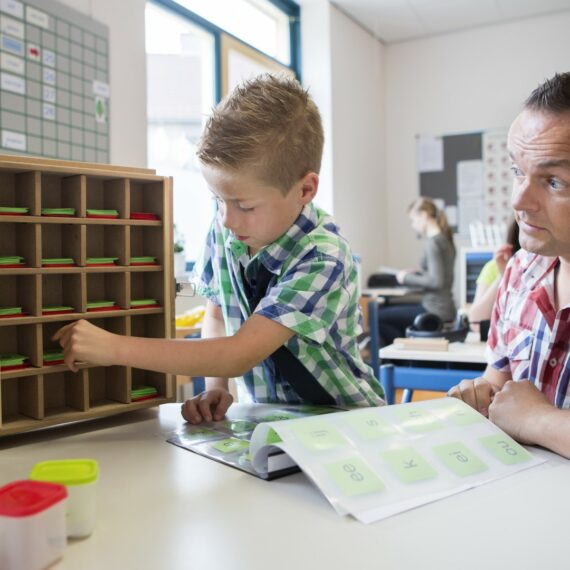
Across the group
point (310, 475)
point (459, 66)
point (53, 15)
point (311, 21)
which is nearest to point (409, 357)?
point (310, 475)

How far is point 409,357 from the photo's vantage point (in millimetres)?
2346

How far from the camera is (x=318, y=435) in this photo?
738 mm

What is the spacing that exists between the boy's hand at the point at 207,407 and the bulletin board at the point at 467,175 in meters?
5.30

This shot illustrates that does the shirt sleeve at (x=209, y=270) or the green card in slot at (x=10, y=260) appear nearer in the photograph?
the green card in slot at (x=10, y=260)

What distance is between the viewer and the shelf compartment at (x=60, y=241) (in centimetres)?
Result: 100

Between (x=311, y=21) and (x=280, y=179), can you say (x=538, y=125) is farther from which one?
(x=311, y=21)

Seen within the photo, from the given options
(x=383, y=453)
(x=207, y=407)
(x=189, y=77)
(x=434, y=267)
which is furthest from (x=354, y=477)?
(x=434, y=267)

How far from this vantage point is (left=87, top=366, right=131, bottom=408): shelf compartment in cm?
106

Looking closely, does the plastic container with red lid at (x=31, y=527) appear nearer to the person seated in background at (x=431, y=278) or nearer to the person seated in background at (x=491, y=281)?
the person seated in background at (x=491, y=281)

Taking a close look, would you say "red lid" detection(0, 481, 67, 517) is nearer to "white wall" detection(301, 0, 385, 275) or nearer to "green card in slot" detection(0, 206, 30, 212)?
"green card in slot" detection(0, 206, 30, 212)

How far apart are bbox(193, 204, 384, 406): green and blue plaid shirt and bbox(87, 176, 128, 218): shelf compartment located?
0.74 ft

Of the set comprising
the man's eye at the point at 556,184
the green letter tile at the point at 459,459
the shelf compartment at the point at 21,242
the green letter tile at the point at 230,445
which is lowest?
the green letter tile at the point at 230,445

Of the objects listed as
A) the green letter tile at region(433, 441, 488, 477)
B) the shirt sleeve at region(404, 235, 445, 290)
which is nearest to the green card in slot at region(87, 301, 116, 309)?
the green letter tile at region(433, 441, 488, 477)

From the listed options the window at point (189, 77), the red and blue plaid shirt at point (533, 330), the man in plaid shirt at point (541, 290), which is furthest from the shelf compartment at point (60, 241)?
the window at point (189, 77)
